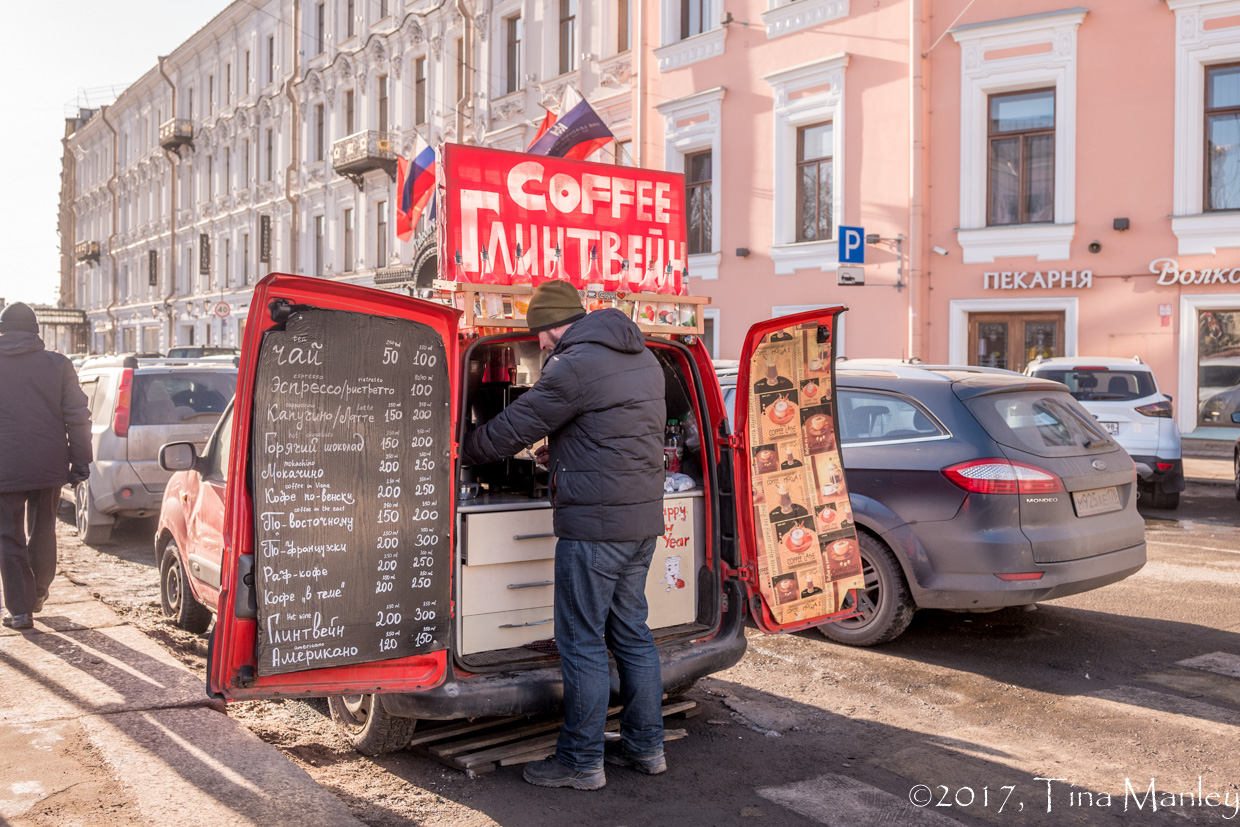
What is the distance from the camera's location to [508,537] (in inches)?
176

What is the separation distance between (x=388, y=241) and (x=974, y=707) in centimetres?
2938

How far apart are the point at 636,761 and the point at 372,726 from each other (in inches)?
→ 42.6

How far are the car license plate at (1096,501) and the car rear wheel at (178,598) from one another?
5008mm

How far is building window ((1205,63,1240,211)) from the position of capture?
15.7m

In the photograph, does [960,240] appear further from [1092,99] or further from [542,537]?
[542,537]

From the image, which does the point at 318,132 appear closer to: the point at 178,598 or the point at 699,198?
the point at 699,198

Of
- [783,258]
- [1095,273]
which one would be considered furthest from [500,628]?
[783,258]

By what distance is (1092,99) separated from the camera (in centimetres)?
1638

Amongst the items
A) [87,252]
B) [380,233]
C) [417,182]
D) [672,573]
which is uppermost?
[87,252]

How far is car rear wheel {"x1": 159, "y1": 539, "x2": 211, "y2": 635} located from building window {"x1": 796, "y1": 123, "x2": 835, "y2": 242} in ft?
49.7

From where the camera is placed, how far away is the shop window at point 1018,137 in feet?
54.5

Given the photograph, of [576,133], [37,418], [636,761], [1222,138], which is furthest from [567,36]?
[636,761]

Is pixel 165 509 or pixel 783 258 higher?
pixel 783 258

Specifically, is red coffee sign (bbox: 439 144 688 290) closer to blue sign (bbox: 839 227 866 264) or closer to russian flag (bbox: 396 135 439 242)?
russian flag (bbox: 396 135 439 242)
